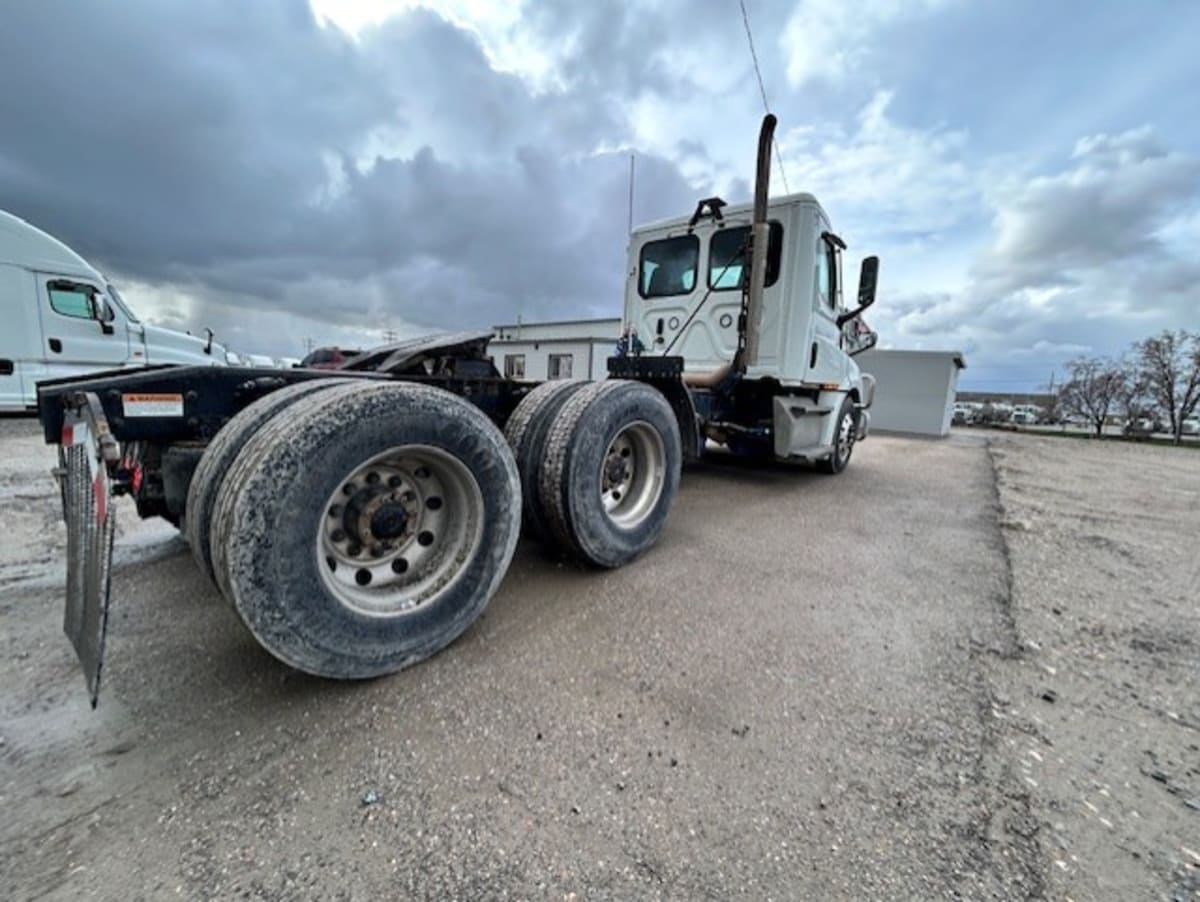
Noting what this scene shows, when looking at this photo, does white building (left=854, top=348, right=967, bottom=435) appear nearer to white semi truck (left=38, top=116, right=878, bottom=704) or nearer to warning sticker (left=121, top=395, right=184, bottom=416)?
white semi truck (left=38, top=116, right=878, bottom=704)

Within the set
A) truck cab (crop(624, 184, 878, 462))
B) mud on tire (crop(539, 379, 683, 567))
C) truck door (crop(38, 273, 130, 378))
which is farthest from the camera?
truck door (crop(38, 273, 130, 378))

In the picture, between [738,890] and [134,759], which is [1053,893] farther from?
[134,759]

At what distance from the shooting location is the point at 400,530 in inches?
82.7

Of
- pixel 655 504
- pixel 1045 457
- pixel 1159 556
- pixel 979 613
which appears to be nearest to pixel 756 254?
pixel 655 504

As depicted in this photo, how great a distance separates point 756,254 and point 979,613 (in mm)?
3338

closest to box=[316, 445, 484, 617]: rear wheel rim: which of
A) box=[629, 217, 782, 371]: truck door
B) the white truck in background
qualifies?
box=[629, 217, 782, 371]: truck door

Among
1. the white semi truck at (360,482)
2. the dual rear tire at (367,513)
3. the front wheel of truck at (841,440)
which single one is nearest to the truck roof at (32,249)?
the white semi truck at (360,482)

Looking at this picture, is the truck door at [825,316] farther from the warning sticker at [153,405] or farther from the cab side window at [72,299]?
the cab side window at [72,299]

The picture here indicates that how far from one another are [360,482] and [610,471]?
166cm

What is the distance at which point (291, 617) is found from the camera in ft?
5.44

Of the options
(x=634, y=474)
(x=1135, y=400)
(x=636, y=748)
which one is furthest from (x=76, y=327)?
(x=1135, y=400)

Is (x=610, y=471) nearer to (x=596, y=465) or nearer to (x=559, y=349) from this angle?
(x=596, y=465)

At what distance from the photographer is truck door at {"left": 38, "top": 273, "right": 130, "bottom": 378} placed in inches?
347

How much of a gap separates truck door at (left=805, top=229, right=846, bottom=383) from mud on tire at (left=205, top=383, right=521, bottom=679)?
166 inches
